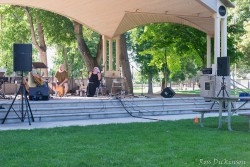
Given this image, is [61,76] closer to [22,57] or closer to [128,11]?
[128,11]

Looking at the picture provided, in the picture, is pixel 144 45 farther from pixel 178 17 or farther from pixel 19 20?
pixel 178 17

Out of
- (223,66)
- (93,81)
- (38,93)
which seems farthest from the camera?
(93,81)

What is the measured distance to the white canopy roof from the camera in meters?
14.4

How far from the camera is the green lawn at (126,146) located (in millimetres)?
5086

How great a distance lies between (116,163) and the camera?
16.4 ft

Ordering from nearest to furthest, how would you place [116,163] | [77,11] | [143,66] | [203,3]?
[116,163] → [203,3] → [77,11] → [143,66]

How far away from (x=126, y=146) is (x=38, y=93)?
6.22 metres

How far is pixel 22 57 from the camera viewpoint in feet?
31.4

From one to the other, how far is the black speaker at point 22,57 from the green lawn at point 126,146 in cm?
211

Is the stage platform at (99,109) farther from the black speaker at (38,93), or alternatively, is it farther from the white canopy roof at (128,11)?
the white canopy roof at (128,11)

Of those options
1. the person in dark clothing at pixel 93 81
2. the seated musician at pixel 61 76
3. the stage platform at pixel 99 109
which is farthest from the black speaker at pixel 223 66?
the seated musician at pixel 61 76

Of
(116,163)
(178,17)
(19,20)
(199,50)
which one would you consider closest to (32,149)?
(116,163)

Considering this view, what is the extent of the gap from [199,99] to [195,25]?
4376mm

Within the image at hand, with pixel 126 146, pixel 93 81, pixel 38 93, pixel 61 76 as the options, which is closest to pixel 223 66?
pixel 93 81
